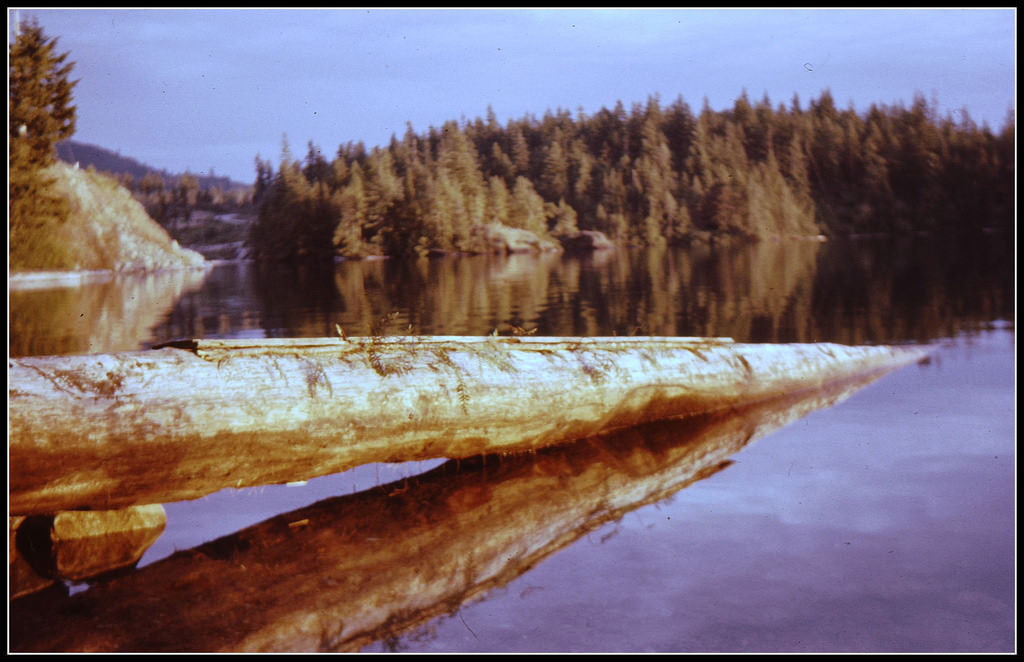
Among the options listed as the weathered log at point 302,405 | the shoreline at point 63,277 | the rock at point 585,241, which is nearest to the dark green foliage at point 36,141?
the shoreline at point 63,277

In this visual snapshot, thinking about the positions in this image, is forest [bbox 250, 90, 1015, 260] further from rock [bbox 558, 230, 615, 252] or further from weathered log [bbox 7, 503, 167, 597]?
weathered log [bbox 7, 503, 167, 597]

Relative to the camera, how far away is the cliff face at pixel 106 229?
37.2 meters

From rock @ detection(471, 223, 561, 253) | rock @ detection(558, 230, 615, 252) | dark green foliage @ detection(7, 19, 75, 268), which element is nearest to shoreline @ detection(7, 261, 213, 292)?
dark green foliage @ detection(7, 19, 75, 268)

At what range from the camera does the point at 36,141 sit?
30.0 meters

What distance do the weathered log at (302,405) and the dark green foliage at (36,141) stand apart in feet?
68.9

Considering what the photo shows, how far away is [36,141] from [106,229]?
980 cm

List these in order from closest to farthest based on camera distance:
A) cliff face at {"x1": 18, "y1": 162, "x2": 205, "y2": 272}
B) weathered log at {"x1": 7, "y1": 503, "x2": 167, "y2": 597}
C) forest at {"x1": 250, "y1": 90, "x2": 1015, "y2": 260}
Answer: weathered log at {"x1": 7, "y1": 503, "x2": 167, "y2": 597}, cliff face at {"x1": 18, "y1": 162, "x2": 205, "y2": 272}, forest at {"x1": 250, "y1": 90, "x2": 1015, "y2": 260}

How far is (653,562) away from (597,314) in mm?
12573

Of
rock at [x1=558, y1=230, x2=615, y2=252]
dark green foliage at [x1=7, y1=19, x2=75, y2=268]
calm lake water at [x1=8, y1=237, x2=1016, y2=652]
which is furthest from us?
rock at [x1=558, y1=230, x2=615, y2=252]

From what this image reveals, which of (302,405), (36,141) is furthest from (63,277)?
(302,405)

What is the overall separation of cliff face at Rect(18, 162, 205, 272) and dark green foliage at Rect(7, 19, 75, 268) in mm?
2044

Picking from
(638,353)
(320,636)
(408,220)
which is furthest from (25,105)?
(408,220)

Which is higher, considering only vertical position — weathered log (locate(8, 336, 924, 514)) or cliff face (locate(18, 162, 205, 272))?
cliff face (locate(18, 162, 205, 272))

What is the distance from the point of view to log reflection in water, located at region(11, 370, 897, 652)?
4016 millimetres
